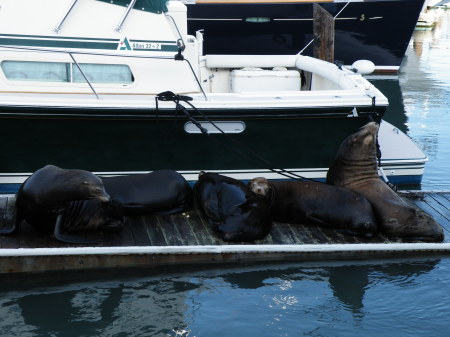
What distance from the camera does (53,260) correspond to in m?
7.05

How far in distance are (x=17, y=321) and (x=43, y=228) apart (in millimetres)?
1167

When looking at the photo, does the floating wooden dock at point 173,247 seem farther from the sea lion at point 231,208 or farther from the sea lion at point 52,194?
the sea lion at point 52,194

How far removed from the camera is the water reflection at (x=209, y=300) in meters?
6.37

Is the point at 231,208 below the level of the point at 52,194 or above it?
below

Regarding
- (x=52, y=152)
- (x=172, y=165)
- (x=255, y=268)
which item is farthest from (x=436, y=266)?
(x=52, y=152)

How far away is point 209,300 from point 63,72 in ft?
12.0

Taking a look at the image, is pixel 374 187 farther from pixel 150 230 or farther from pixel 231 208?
pixel 150 230

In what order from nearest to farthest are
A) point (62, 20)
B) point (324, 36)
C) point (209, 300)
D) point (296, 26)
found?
point (209, 300) → point (62, 20) → point (324, 36) → point (296, 26)

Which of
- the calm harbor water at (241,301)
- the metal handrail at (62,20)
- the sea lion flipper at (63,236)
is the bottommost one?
the calm harbor water at (241,301)

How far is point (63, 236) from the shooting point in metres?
7.16

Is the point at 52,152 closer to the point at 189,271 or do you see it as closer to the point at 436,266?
the point at 189,271

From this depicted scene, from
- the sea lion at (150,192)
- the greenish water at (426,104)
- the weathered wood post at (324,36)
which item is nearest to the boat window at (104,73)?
the sea lion at (150,192)

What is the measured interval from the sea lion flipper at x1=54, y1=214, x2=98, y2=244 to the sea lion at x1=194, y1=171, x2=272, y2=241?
135 cm

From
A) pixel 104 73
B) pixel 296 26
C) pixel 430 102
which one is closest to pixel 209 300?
pixel 104 73
